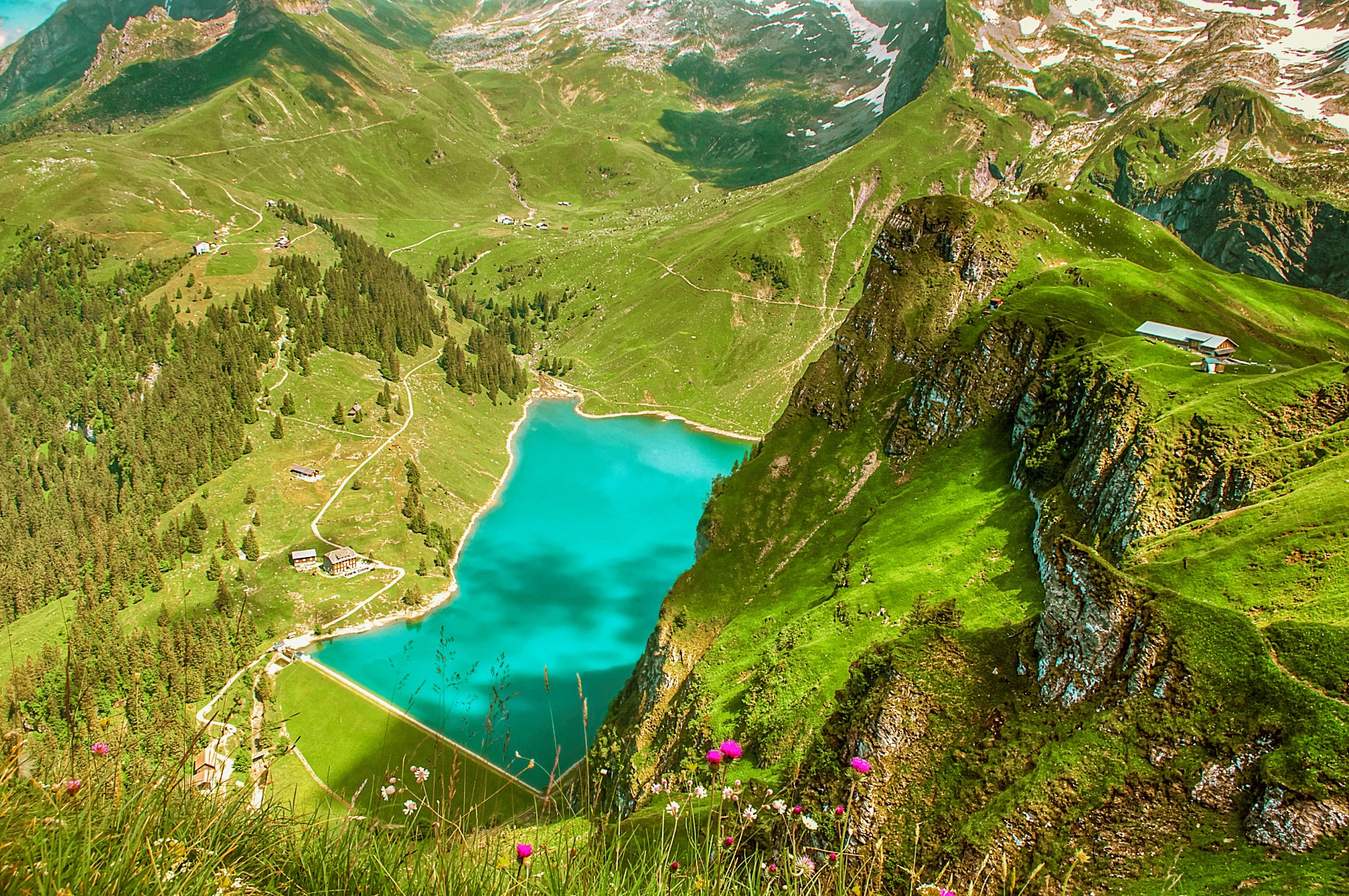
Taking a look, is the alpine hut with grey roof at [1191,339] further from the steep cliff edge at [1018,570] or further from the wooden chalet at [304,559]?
the wooden chalet at [304,559]

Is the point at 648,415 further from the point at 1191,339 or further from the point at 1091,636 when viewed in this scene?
the point at 1091,636

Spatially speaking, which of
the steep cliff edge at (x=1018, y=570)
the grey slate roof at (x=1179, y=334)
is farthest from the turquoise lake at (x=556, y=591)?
the grey slate roof at (x=1179, y=334)

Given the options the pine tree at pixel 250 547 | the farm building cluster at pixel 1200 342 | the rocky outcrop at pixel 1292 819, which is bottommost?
the pine tree at pixel 250 547

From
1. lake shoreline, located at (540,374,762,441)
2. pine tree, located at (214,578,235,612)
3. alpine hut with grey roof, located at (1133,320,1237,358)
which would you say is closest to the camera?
alpine hut with grey roof, located at (1133,320,1237,358)

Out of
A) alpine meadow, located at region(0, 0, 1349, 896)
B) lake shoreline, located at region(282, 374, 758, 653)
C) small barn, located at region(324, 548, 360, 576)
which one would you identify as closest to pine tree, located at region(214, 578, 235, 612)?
alpine meadow, located at region(0, 0, 1349, 896)

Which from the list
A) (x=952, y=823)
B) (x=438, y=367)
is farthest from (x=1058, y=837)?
(x=438, y=367)

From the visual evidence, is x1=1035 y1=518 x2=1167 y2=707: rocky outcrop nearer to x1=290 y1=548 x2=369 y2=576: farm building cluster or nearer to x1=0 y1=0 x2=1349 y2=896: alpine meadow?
x1=0 y1=0 x2=1349 y2=896: alpine meadow
